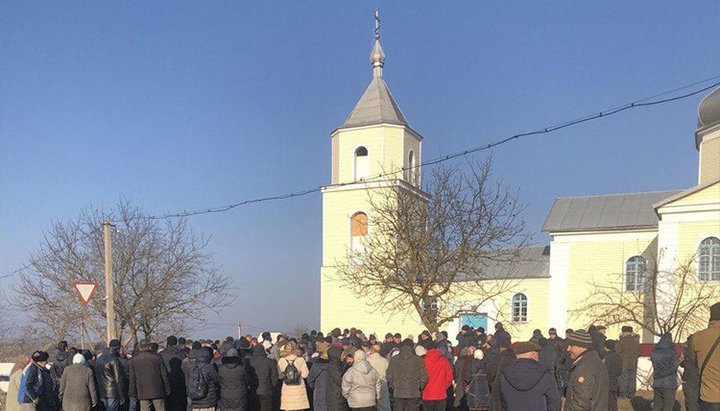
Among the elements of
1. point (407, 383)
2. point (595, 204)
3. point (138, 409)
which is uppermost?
point (595, 204)

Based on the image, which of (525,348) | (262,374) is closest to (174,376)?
(262,374)

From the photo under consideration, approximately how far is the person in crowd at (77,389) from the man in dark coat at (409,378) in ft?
16.9

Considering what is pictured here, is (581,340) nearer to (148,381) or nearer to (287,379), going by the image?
(287,379)

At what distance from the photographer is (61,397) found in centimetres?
961

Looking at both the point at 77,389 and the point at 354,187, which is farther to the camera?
the point at 354,187

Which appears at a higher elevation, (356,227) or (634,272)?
(356,227)

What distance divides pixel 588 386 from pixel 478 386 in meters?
4.13

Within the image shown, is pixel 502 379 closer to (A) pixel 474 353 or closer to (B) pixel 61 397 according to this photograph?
(A) pixel 474 353

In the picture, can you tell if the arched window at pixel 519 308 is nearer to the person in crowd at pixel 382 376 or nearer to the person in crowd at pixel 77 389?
the person in crowd at pixel 382 376

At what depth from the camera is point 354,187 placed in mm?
32312

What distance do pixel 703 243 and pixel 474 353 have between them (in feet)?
64.7

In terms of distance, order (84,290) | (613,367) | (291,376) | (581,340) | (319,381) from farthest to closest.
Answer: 1. (84,290)
2. (319,381)
3. (613,367)
4. (291,376)
5. (581,340)

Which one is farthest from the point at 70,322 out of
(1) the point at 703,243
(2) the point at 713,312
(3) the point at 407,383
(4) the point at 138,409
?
(1) the point at 703,243

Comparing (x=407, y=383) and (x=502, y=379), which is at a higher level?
(x=502, y=379)
